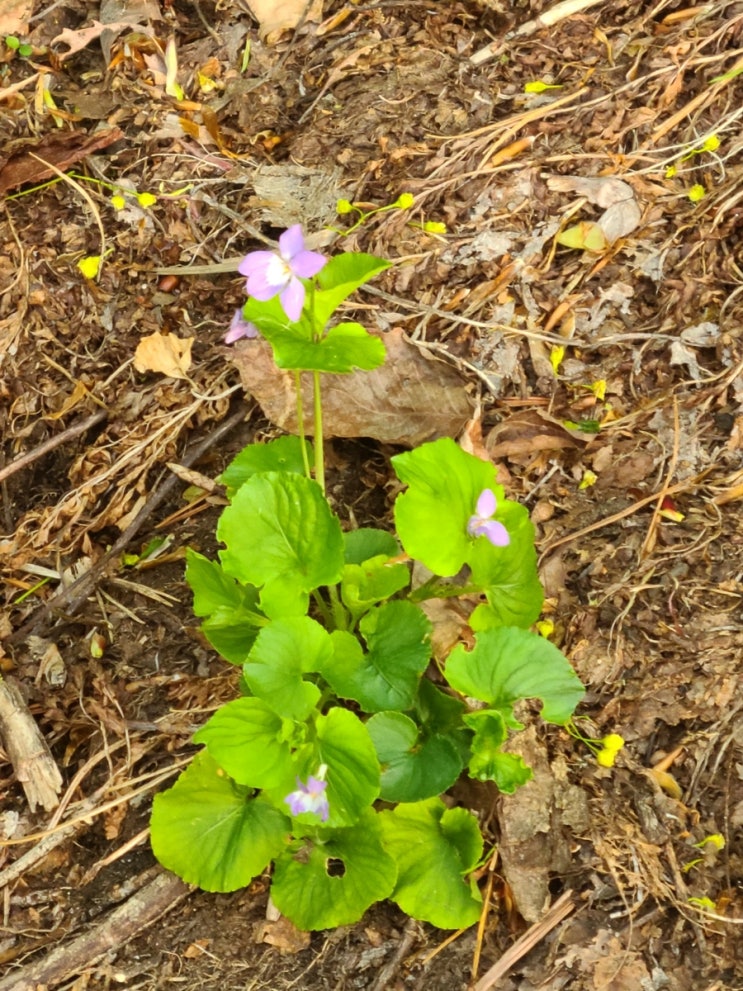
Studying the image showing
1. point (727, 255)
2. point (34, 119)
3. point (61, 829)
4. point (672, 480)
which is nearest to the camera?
point (61, 829)

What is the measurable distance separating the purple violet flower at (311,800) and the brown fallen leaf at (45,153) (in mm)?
1839

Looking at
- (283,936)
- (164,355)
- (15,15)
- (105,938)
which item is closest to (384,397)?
(164,355)

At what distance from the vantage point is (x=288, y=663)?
1.56m

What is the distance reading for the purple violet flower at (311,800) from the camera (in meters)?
1.47

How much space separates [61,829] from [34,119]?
75.6 inches

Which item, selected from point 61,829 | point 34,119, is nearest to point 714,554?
point 61,829

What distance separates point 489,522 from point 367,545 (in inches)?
14.1

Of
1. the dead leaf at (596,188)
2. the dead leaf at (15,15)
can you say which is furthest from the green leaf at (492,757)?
the dead leaf at (15,15)

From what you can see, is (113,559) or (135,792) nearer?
(135,792)

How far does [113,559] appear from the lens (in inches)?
82.7

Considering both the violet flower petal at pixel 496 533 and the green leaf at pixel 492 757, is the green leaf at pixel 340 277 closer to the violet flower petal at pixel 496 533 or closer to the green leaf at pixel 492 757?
the violet flower petal at pixel 496 533

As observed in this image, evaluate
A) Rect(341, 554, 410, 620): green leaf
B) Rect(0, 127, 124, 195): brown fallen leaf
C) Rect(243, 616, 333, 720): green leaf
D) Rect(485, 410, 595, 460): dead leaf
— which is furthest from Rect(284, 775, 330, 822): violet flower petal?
Rect(0, 127, 124, 195): brown fallen leaf

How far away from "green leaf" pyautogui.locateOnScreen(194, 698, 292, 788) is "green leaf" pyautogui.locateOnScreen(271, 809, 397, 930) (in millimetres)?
224

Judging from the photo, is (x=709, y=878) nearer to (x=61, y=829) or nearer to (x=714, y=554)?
(x=714, y=554)
